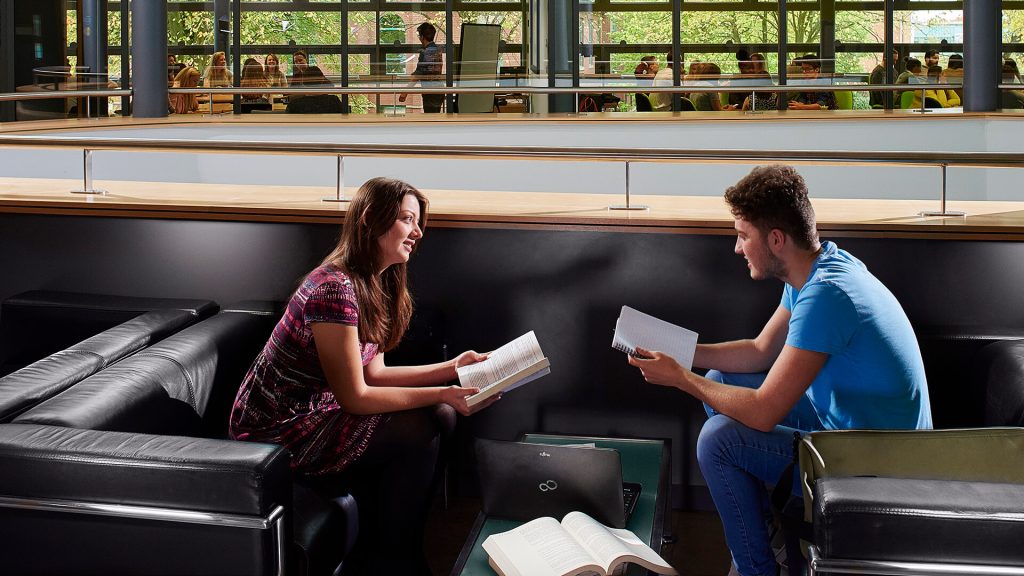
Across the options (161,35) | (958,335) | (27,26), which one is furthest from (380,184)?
(27,26)

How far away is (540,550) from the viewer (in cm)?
252

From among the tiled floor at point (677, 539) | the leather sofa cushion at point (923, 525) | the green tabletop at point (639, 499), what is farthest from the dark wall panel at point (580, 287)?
the leather sofa cushion at point (923, 525)

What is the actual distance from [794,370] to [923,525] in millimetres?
635

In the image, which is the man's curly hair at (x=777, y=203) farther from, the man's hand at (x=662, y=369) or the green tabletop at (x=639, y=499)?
the green tabletop at (x=639, y=499)

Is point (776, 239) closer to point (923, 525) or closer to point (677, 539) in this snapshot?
point (923, 525)

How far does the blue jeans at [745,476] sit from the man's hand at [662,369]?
18 cm

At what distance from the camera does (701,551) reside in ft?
11.9

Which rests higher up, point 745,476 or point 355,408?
point 355,408

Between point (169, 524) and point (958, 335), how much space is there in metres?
2.69

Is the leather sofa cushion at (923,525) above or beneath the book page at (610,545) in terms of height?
above

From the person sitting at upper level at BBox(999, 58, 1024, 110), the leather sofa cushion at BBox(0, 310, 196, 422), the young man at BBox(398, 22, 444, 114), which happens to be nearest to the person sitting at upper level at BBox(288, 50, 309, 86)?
the young man at BBox(398, 22, 444, 114)

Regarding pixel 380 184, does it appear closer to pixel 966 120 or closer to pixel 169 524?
pixel 169 524

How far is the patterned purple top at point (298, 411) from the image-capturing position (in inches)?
120

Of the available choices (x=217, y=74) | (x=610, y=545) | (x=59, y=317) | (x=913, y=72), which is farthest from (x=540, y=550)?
(x=217, y=74)
